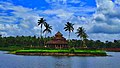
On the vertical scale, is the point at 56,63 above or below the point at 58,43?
below

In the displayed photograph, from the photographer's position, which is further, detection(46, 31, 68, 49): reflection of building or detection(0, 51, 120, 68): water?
detection(46, 31, 68, 49): reflection of building

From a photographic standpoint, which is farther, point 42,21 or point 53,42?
point 42,21

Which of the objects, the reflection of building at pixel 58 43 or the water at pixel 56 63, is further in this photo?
the reflection of building at pixel 58 43

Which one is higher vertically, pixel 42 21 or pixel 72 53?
pixel 42 21

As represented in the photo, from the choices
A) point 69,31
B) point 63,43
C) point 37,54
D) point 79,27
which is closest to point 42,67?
point 37,54

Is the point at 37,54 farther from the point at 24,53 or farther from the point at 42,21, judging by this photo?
the point at 42,21

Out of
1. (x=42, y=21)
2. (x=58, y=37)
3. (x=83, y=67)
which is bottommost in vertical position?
(x=83, y=67)

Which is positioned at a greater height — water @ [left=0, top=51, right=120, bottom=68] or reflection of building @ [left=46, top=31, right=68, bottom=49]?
reflection of building @ [left=46, top=31, right=68, bottom=49]

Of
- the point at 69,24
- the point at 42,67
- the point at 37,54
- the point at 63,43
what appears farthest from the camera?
the point at 69,24

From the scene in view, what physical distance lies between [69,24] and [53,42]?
15962mm

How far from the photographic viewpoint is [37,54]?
110m

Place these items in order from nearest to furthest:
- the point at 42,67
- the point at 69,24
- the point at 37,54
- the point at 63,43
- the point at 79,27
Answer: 1. the point at 42,67
2. the point at 37,54
3. the point at 63,43
4. the point at 69,24
5. the point at 79,27

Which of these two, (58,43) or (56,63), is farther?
(58,43)

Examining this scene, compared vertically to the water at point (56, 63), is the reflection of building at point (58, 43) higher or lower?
higher
